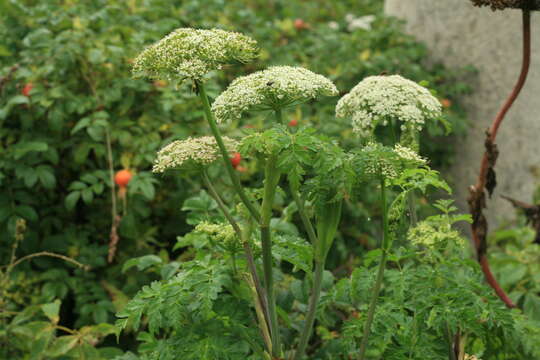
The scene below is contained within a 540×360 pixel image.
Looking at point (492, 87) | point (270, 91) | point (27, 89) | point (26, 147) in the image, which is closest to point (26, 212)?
point (26, 147)

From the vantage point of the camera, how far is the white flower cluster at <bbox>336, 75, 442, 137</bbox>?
4.85 ft

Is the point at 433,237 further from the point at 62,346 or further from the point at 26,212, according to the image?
the point at 26,212

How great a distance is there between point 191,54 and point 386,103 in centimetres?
52

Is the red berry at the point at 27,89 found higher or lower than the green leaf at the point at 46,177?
higher

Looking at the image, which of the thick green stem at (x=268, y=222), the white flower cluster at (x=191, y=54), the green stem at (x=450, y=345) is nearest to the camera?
the white flower cluster at (x=191, y=54)

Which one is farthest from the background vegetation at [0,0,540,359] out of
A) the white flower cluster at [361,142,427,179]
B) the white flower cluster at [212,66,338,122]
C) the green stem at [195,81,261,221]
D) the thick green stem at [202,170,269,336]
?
the white flower cluster at [361,142,427,179]

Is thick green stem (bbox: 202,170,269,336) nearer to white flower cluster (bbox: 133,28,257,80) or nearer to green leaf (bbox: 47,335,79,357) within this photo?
white flower cluster (bbox: 133,28,257,80)

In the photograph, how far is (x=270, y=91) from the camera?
1.33 meters

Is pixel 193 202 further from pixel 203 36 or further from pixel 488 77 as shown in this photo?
pixel 488 77

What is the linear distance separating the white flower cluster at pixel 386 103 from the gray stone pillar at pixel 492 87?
2.43 metres

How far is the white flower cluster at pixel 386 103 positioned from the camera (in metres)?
1.48

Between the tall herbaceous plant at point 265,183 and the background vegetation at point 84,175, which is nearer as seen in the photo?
the tall herbaceous plant at point 265,183

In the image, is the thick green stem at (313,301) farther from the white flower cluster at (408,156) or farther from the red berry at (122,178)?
the red berry at (122,178)

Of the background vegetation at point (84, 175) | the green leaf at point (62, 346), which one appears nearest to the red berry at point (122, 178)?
the background vegetation at point (84, 175)
